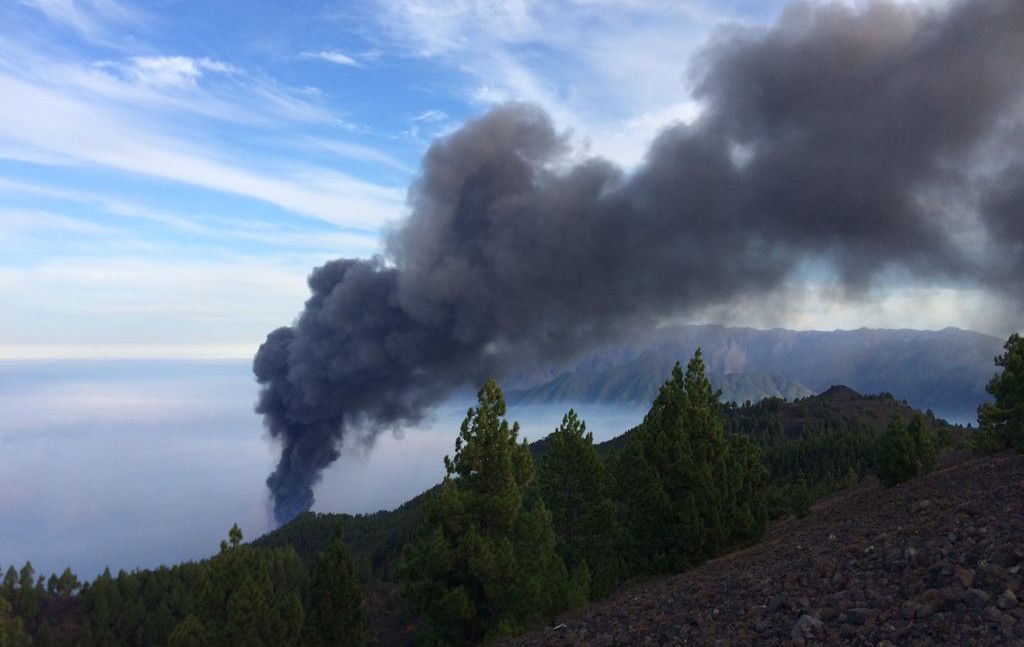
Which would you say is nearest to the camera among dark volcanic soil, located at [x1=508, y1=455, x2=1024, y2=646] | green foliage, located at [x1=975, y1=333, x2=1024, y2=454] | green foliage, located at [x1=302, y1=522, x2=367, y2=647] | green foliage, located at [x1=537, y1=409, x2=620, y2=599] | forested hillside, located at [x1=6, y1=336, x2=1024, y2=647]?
dark volcanic soil, located at [x1=508, y1=455, x2=1024, y2=646]

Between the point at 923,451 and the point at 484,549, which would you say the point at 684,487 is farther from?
the point at 923,451

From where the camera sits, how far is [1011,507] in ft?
43.5

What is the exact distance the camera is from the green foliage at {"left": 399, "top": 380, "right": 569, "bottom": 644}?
2148 cm

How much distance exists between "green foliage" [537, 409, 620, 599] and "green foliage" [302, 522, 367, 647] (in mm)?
11760

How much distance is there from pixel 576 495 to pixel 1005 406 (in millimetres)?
23590

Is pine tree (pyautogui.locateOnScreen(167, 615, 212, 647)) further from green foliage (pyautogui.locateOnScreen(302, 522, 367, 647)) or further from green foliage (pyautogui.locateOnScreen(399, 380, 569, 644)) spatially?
green foliage (pyautogui.locateOnScreen(399, 380, 569, 644))

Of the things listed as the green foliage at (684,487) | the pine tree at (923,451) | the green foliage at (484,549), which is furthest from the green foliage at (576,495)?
the pine tree at (923,451)

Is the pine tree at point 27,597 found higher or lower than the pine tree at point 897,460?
higher

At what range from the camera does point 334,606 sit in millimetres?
32125

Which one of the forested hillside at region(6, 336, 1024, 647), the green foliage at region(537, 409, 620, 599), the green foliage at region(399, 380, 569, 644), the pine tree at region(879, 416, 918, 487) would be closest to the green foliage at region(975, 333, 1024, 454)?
the forested hillside at region(6, 336, 1024, 647)

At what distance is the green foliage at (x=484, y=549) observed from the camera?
21484 millimetres

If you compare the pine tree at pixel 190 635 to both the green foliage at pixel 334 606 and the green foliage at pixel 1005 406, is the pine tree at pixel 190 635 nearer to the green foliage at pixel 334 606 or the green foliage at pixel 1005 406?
the green foliage at pixel 334 606

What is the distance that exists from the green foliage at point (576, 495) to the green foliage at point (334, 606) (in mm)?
11760

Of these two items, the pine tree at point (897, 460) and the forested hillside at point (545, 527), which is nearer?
the forested hillside at point (545, 527)
